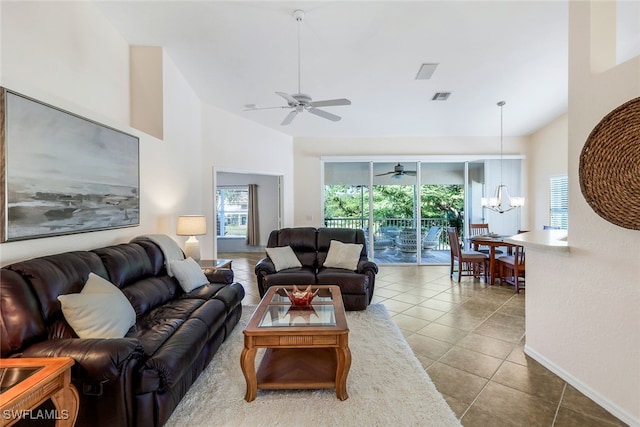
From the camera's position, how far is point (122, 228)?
3.24 m

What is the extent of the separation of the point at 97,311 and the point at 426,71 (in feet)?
14.6

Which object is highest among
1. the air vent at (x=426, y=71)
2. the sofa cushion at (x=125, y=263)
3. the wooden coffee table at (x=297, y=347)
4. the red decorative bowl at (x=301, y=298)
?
the air vent at (x=426, y=71)

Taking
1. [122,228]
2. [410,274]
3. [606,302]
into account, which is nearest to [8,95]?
[122,228]

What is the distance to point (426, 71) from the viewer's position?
4.00 meters

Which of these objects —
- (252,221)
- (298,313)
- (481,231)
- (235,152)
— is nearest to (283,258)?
(298,313)

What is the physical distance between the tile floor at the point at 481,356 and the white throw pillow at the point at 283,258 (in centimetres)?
69

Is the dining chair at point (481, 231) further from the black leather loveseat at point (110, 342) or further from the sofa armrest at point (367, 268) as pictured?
the black leather loveseat at point (110, 342)

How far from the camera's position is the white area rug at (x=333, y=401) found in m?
1.86

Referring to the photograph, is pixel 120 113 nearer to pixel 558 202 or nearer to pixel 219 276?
pixel 219 276

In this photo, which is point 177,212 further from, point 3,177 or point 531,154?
point 531,154

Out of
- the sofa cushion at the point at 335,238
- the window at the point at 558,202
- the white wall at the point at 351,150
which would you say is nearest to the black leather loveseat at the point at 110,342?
the sofa cushion at the point at 335,238

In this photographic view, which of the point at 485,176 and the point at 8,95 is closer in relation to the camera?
the point at 8,95

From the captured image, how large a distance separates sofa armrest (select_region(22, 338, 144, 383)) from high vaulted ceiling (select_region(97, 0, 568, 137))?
3150 millimetres

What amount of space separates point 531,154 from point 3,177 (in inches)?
323
